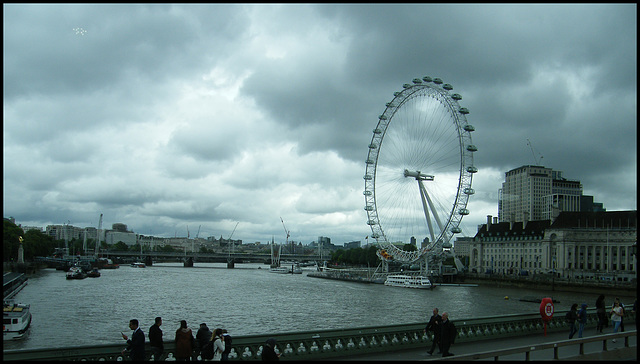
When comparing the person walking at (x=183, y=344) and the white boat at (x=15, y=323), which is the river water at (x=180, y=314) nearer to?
the white boat at (x=15, y=323)

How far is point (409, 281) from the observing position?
100 m

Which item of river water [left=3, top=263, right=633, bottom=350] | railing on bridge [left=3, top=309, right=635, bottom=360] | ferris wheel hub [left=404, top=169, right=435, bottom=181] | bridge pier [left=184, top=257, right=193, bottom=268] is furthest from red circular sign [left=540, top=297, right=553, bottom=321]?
bridge pier [left=184, top=257, right=193, bottom=268]

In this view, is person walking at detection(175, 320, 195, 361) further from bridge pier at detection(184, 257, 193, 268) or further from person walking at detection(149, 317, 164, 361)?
bridge pier at detection(184, 257, 193, 268)

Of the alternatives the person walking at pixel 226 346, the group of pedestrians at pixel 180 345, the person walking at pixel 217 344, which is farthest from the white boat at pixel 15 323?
the person walking at pixel 226 346

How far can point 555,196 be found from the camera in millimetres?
197000

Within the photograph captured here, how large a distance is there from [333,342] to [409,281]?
88.9m

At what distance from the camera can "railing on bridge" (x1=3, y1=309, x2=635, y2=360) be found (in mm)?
11861

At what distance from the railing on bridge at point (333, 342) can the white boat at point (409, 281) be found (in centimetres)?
7967

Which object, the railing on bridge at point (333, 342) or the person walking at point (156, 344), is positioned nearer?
the railing on bridge at point (333, 342)

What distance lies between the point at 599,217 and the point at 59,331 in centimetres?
10793

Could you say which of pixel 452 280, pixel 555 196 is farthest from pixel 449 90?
pixel 555 196

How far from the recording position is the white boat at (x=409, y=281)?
96925mm

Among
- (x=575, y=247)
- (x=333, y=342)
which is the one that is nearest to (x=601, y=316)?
(x=333, y=342)

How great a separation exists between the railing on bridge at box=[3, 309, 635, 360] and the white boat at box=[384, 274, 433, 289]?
261ft
